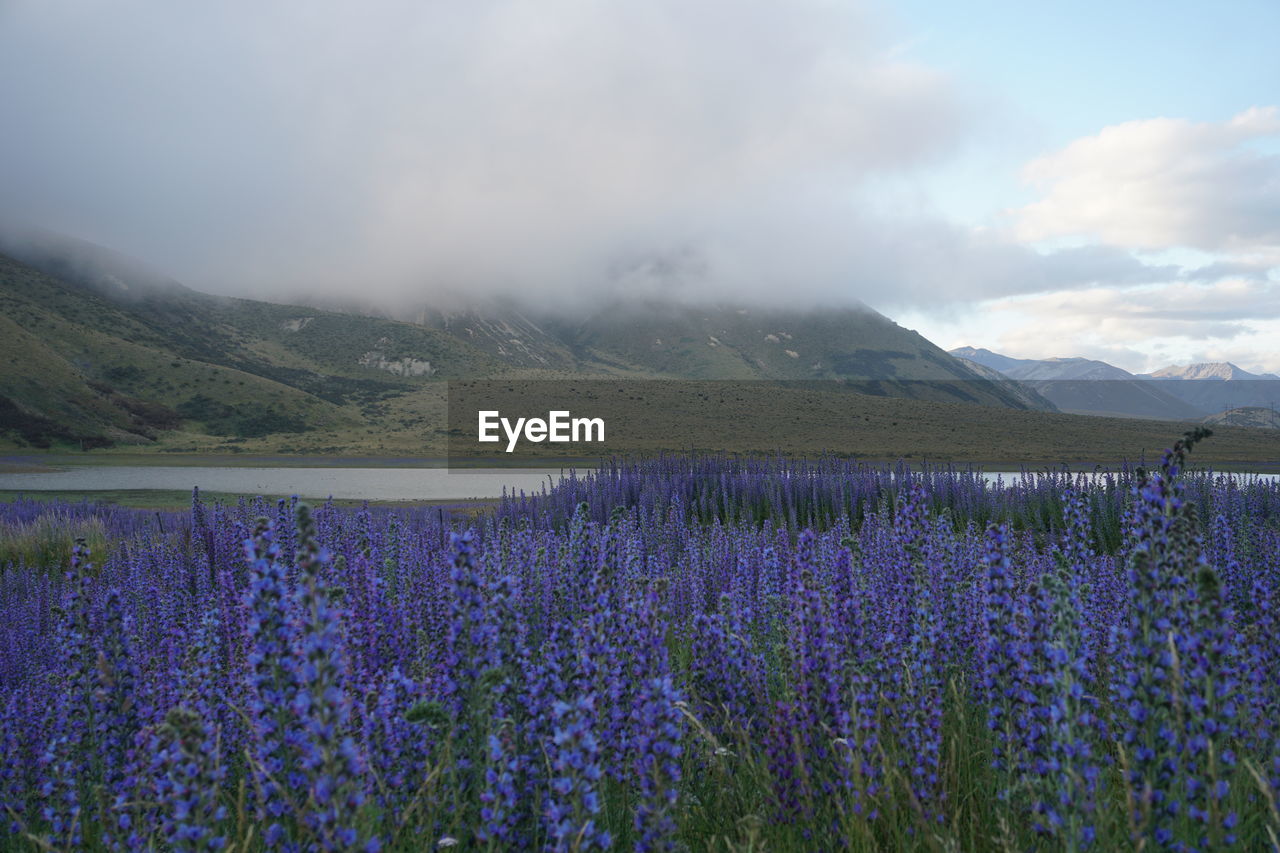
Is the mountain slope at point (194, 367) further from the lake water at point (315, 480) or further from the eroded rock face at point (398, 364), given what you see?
the lake water at point (315, 480)

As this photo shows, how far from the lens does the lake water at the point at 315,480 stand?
29.3 meters

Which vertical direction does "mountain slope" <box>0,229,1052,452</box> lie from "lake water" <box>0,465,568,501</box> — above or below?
above

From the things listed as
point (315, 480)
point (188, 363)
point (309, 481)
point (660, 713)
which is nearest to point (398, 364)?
point (188, 363)

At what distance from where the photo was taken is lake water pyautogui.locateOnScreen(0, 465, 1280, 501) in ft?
96.2

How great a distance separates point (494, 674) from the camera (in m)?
2.52

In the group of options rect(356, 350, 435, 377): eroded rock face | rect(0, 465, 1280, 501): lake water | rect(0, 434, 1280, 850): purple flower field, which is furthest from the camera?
rect(356, 350, 435, 377): eroded rock face

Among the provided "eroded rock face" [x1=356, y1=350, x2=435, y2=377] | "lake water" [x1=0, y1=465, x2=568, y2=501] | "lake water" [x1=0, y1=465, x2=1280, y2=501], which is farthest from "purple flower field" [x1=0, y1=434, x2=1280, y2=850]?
"eroded rock face" [x1=356, y1=350, x2=435, y2=377]

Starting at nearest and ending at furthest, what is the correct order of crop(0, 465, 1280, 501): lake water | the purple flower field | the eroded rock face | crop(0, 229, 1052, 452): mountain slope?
the purple flower field, crop(0, 465, 1280, 501): lake water, crop(0, 229, 1052, 452): mountain slope, the eroded rock face

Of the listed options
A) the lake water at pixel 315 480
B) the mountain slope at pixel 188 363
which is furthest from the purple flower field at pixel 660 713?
the mountain slope at pixel 188 363

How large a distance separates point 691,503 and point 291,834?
1265cm

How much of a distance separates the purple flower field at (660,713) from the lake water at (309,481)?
2131 cm

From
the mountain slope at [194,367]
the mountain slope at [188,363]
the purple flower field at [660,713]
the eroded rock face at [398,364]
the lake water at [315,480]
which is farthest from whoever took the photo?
the eroded rock face at [398,364]

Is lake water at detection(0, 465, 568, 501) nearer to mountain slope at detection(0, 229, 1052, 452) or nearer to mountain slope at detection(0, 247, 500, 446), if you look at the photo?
mountain slope at detection(0, 229, 1052, 452)

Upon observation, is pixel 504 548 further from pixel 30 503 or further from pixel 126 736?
pixel 30 503
